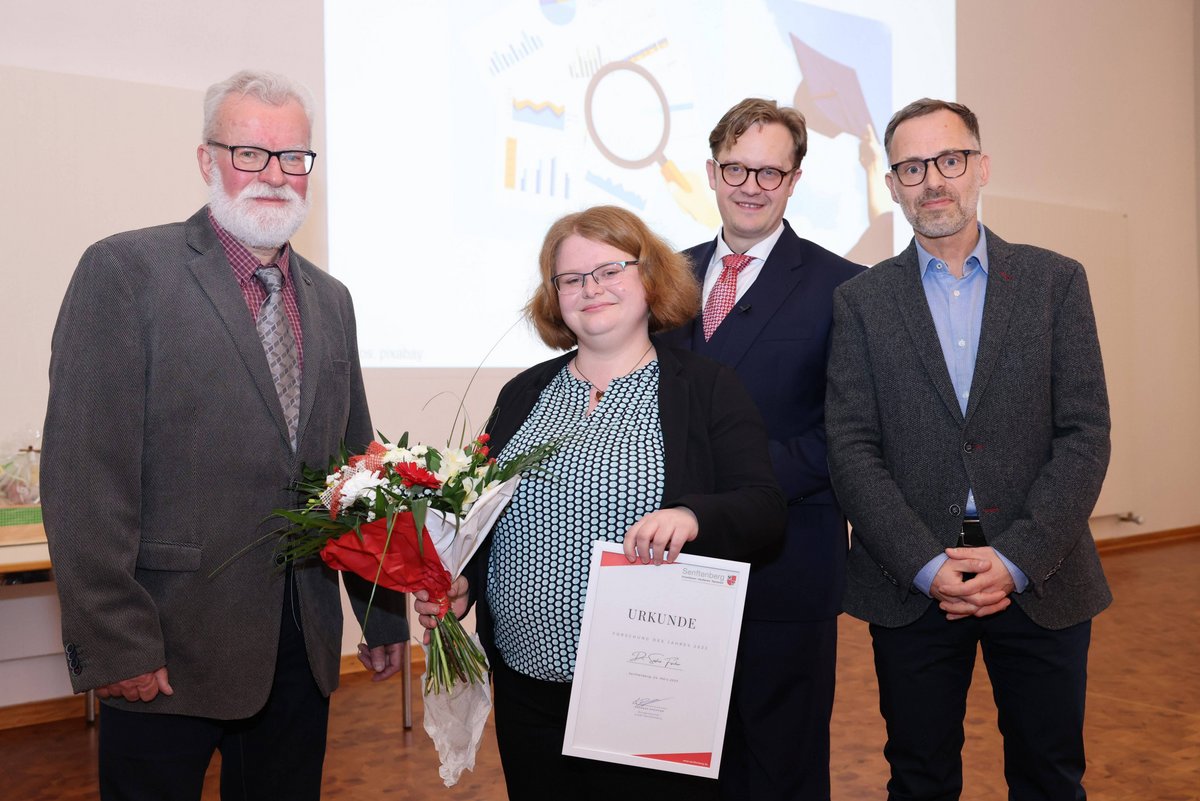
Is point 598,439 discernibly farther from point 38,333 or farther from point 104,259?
point 38,333

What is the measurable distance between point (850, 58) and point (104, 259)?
16.8ft

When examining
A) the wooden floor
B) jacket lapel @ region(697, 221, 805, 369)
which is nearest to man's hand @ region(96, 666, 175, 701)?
jacket lapel @ region(697, 221, 805, 369)

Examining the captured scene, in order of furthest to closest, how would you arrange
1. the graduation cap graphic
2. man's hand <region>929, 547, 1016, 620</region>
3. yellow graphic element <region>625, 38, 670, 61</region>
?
the graduation cap graphic → yellow graphic element <region>625, 38, 670, 61</region> → man's hand <region>929, 547, 1016, 620</region>

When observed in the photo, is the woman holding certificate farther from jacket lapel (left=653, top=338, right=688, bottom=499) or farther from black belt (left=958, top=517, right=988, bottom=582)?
black belt (left=958, top=517, right=988, bottom=582)

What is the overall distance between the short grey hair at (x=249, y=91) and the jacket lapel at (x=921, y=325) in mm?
1328

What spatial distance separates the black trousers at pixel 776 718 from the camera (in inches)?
86.5

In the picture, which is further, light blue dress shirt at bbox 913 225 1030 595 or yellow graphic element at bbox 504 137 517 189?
yellow graphic element at bbox 504 137 517 189

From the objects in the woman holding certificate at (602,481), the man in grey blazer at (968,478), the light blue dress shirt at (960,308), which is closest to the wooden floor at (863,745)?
the man in grey blazer at (968,478)

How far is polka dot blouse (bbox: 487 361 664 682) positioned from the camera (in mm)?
1745

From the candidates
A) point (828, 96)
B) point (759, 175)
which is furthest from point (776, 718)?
point (828, 96)

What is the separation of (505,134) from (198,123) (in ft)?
4.36

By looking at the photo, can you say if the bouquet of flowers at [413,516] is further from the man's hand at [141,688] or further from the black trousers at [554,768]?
the man's hand at [141,688]

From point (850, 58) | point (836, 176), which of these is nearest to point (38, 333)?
point (836, 176)

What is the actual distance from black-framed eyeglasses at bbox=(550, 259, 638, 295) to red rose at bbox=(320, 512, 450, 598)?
21.3 inches
